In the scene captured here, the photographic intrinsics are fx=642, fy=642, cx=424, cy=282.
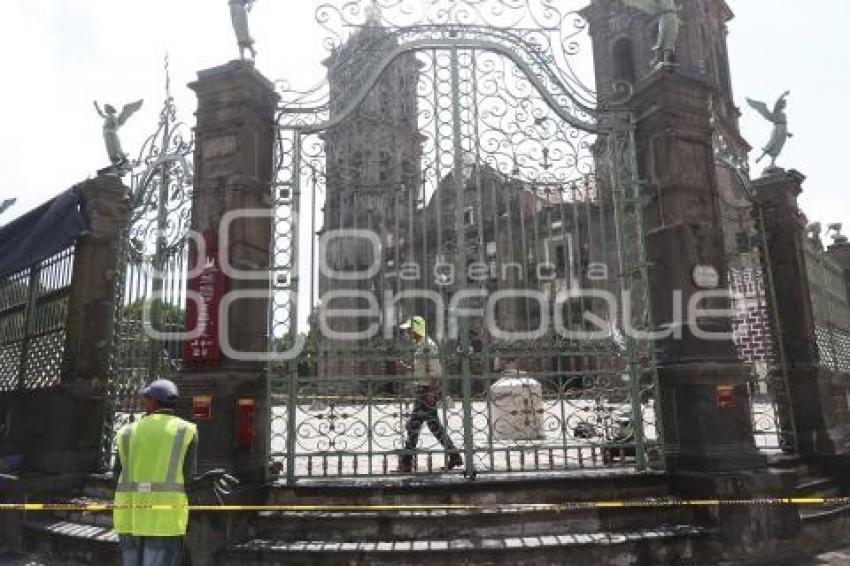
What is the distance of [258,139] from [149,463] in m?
3.82

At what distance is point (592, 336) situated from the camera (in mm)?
6945

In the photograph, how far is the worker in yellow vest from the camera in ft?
13.2

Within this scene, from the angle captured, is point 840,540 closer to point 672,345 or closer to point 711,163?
point 672,345

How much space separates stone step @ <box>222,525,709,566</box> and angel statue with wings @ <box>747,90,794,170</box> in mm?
5450

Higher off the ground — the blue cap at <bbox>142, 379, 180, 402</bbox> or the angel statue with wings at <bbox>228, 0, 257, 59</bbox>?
the angel statue with wings at <bbox>228, 0, 257, 59</bbox>

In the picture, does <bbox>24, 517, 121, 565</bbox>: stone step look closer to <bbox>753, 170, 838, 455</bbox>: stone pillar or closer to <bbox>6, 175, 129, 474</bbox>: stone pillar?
<bbox>6, 175, 129, 474</bbox>: stone pillar

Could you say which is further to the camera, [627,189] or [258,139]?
[627,189]

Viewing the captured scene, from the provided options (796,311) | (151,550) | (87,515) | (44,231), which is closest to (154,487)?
(151,550)

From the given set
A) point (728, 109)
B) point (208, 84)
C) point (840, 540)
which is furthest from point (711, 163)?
point (728, 109)

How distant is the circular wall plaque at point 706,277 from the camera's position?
6.78m

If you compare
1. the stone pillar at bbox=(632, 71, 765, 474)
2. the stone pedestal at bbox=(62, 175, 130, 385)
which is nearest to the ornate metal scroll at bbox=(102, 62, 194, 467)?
the stone pedestal at bbox=(62, 175, 130, 385)

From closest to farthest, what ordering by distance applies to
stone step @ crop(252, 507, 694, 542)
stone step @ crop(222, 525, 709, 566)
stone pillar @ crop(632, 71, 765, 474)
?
stone step @ crop(222, 525, 709, 566), stone step @ crop(252, 507, 694, 542), stone pillar @ crop(632, 71, 765, 474)

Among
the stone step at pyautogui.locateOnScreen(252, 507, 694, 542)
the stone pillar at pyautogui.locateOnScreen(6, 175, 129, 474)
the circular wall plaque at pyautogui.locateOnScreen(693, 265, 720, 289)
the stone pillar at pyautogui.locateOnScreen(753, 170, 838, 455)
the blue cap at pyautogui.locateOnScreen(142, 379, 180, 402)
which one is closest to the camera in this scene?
the blue cap at pyautogui.locateOnScreen(142, 379, 180, 402)

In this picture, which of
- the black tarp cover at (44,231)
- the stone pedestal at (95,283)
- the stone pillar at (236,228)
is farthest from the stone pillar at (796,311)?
the black tarp cover at (44,231)
